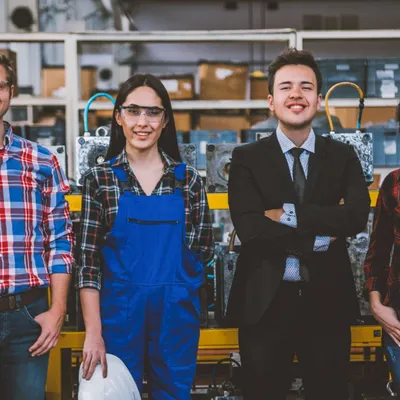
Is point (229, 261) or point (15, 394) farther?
point (229, 261)

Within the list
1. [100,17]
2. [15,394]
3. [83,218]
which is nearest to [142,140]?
[83,218]

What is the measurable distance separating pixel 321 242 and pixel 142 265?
1.75ft

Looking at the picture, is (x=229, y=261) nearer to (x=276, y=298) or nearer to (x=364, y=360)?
(x=276, y=298)

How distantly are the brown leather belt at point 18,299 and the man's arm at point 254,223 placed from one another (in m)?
0.62

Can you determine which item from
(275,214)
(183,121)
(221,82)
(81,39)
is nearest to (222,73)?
(221,82)

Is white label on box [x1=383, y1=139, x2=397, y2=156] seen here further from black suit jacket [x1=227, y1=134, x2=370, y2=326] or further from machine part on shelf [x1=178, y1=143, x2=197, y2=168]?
black suit jacket [x1=227, y1=134, x2=370, y2=326]

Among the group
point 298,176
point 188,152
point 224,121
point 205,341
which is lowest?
point 205,341

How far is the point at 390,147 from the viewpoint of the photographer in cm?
464

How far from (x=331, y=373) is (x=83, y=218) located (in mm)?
859

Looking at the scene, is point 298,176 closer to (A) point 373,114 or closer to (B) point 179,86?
(B) point 179,86

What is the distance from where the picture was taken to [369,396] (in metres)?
2.28

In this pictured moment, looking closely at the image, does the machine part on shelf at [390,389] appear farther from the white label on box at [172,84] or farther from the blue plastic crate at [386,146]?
the white label on box at [172,84]

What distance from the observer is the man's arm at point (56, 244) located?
1621 mm

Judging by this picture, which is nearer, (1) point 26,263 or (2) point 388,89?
(1) point 26,263
